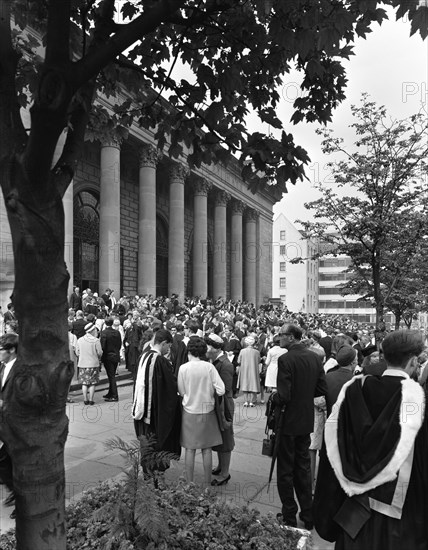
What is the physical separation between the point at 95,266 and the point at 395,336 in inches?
1214

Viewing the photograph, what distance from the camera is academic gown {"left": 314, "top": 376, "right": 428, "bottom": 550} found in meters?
2.80

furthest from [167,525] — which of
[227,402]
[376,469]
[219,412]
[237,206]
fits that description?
[237,206]

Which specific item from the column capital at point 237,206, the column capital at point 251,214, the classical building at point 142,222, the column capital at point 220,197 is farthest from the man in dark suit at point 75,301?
the column capital at point 251,214

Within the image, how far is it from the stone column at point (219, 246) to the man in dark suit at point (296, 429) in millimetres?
37534

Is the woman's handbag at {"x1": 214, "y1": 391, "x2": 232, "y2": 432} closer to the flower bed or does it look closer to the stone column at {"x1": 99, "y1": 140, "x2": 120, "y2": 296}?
the flower bed

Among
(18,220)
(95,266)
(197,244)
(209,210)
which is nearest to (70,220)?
(95,266)

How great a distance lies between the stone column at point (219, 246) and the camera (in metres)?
43.0

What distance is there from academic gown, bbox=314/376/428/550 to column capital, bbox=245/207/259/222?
49.4 metres

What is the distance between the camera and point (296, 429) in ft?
16.7

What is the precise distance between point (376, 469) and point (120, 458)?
5385 mm

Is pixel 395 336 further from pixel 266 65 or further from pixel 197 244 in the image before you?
pixel 197 244

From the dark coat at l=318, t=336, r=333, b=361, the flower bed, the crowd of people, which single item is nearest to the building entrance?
the crowd of people

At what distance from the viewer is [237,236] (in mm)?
48469

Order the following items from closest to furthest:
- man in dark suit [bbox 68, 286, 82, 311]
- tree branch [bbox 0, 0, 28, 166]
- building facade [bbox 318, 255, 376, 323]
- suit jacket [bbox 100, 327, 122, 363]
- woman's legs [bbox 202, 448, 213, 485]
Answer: tree branch [bbox 0, 0, 28, 166]
woman's legs [bbox 202, 448, 213, 485]
suit jacket [bbox 100, 327, 122, 363]
man in dark suit [bbox 68, 286, 82, 311]
building facade [bbox 318, 255, 376, 323]
